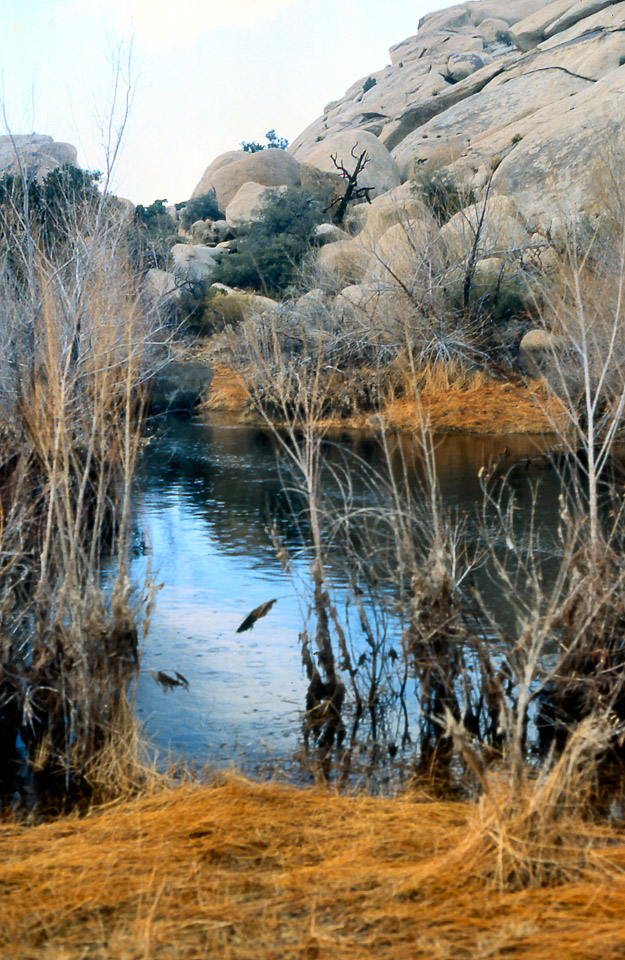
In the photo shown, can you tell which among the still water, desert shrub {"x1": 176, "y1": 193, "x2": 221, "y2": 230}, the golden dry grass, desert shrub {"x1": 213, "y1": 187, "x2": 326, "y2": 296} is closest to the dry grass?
the still water

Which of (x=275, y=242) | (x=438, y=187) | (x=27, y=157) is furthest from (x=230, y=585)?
(x=275, y=242)

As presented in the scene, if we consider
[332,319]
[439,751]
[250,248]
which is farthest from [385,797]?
[250,248]

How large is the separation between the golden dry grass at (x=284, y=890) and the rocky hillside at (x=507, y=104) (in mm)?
13199

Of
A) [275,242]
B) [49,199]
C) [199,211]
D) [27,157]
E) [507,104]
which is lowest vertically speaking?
[27,157]

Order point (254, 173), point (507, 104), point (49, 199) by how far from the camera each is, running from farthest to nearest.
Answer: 1. point (254, 173)
2. point (507, 104)
3. point (49, 199)

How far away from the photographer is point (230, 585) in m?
10.2

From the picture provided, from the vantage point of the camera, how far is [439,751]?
20.0 ft

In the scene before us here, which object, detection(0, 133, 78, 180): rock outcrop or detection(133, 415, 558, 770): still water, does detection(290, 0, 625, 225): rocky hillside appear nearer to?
detection(133, 415, 558, 770): still water

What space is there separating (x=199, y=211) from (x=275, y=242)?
17499 mm

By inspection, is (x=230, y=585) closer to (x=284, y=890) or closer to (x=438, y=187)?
(x=284, y=890)

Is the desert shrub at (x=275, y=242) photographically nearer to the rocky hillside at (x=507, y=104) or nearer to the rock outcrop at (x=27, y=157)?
the rocky hillside at (x=507, y=104)

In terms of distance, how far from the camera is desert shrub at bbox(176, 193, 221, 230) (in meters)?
53.2

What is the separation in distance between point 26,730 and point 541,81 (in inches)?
1880

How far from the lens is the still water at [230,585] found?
260 inches
